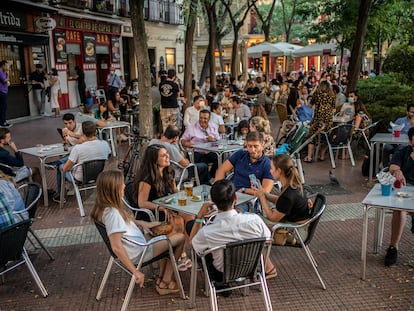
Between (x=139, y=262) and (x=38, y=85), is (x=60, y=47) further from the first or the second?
(x=139, y=262)

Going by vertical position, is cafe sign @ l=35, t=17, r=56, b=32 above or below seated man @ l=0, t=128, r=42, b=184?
above

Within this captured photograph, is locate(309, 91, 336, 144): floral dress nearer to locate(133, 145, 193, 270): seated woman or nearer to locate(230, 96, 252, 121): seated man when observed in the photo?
locate(230, 96, 252, 121): seated man

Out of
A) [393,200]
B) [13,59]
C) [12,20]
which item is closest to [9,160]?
[393,200]

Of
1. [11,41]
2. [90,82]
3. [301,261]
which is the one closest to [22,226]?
[301,261]

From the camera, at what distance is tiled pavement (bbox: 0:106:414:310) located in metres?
4.19

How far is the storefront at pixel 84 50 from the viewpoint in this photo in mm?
18438

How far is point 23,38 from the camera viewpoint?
51.2 ft

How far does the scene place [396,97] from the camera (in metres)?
10.5

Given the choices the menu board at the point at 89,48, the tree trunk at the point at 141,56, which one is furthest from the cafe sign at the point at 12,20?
the tree trunk at the point at 141,56

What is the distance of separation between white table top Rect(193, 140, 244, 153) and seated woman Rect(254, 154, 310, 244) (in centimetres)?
282

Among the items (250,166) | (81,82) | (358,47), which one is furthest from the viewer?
(81,82)

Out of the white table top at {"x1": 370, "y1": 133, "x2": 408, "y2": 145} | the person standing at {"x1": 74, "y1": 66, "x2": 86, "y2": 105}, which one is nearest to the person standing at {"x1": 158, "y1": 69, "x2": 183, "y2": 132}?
the white table top at {"x1": 370, "y1": 133, "x2": 408, "y2": 145}

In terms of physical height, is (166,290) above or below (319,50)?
below

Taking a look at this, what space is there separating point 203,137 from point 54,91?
10504mm
